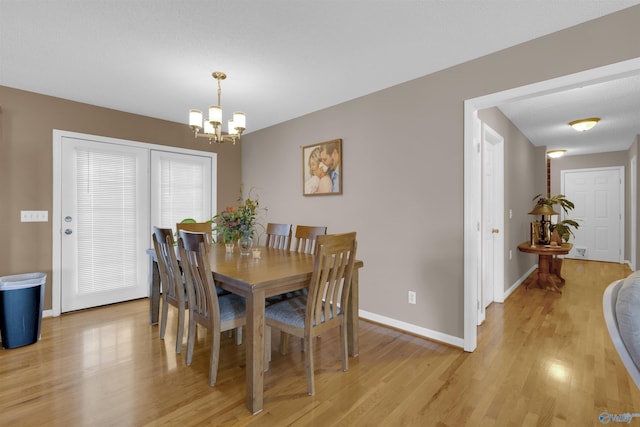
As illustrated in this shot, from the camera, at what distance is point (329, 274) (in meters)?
1.95

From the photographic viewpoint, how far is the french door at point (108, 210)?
329cm

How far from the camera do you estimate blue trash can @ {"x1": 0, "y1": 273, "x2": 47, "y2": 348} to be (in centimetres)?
243

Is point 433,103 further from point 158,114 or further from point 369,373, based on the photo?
point 158,114

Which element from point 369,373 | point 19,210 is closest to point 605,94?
point 369,373

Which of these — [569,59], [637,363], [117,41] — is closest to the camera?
[637,363]

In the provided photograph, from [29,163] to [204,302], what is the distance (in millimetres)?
2720

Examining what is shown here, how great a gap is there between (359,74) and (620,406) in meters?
2.93

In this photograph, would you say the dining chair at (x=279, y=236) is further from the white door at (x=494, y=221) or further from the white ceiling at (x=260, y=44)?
the white door at (x=494, y=221)

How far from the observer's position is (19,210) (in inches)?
120

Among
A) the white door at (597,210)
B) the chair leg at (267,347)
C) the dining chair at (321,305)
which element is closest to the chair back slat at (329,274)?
the dining chair at (321,305)

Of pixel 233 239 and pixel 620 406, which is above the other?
pixel 233 239

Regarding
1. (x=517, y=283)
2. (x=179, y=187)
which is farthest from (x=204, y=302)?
(x=517, y=283)

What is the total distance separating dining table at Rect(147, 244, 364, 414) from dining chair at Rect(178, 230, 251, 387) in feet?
0.29

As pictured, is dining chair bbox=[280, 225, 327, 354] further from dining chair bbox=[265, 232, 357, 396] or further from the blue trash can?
the blue trash can
